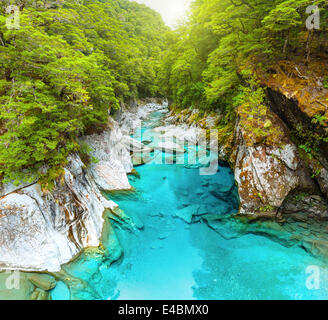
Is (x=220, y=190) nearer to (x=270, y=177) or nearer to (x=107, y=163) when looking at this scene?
(x=270, y=177)

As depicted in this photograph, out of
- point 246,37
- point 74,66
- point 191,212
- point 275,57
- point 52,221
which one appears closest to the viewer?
point 52,221

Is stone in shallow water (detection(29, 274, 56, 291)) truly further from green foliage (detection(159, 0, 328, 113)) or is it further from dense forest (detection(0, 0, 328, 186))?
green foliage (detection(159, 0, 328, 113))

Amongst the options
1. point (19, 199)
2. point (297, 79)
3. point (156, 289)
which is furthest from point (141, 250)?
point (297, 79)

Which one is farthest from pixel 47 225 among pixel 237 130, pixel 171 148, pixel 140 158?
pixel 171 148

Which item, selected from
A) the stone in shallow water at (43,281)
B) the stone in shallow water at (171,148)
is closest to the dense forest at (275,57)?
the stone in shallow water at (171,148)

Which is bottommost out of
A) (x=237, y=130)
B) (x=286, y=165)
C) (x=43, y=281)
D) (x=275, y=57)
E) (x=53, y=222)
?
(x=43, y=281)

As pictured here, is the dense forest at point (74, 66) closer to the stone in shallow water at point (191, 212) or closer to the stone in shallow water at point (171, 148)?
the stone in shallow water at point (171, 148)

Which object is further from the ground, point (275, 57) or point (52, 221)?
point (275, 57)

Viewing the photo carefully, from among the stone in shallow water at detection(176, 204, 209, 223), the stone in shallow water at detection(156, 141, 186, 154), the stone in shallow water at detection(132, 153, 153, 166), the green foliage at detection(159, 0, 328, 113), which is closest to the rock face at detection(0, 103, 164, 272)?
the stone in shallow water at detection(176, 204, 209, 223)

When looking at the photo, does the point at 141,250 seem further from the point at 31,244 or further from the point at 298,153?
the point at 298,153
